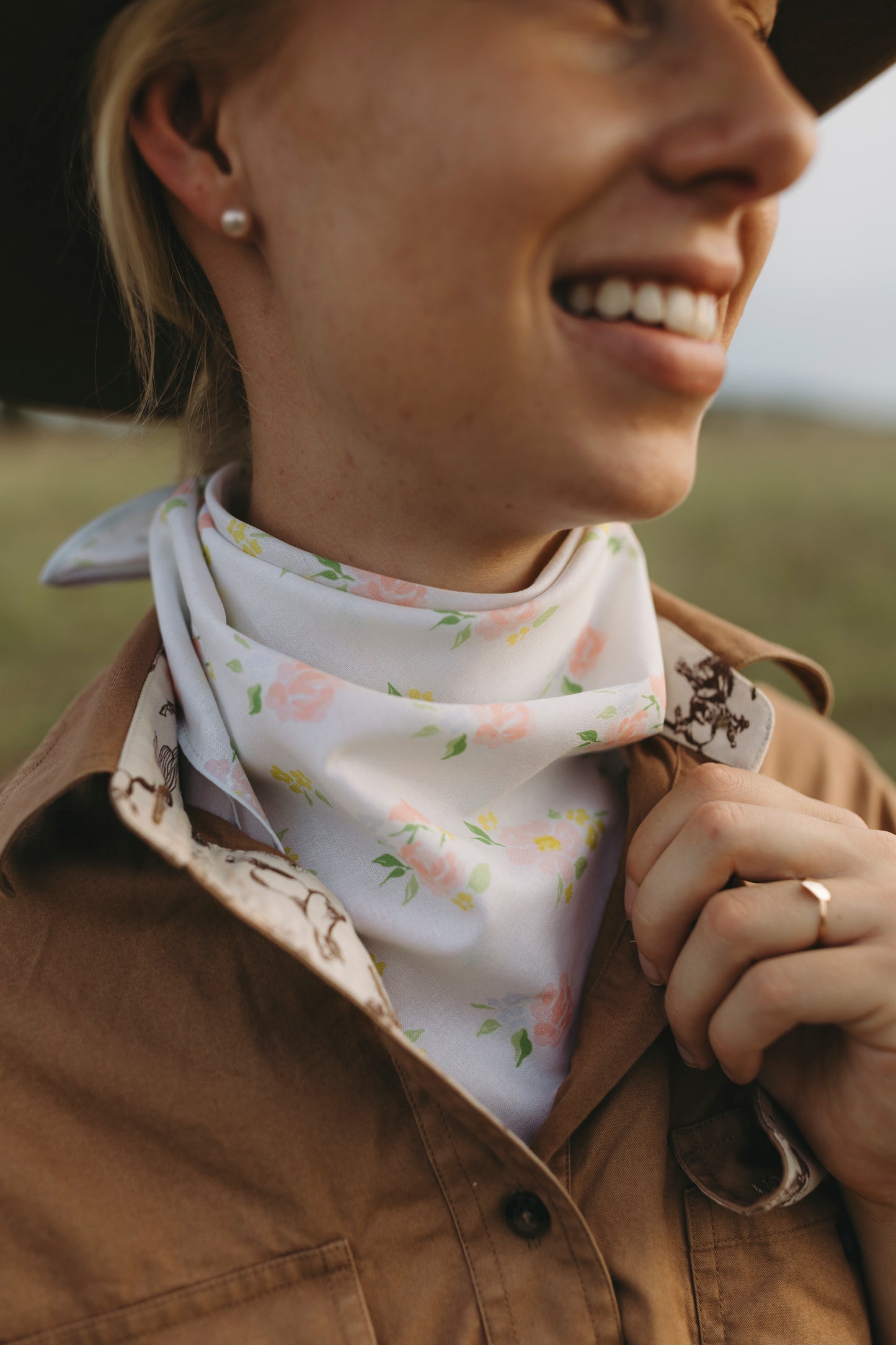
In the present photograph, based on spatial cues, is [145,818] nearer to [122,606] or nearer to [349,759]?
[349,759]

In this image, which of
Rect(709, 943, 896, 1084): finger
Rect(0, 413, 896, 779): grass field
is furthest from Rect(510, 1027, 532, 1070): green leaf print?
Rect(0, 413, 896, 779): grass field

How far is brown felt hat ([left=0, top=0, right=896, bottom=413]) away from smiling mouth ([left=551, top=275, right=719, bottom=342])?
495mm

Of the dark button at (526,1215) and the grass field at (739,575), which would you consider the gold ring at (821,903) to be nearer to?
the dark button at (526,1215)

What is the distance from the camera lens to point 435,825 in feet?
3.79

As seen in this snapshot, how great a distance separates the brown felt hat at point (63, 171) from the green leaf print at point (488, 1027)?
4.03 feet

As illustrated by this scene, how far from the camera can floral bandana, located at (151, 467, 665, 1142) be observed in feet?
3.66

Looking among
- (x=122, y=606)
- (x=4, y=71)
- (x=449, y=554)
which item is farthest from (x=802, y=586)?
(x=4, y=71)

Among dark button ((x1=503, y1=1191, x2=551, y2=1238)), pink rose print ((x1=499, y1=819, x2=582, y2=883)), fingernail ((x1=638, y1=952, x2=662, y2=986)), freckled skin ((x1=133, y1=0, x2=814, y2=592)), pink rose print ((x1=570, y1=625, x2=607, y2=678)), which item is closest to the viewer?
freckled skin ((x1=133, y1=0, x2=814, y2=592))

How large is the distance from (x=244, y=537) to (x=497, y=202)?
22.0 inches

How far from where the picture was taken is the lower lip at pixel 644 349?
955 mm

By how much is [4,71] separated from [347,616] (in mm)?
825

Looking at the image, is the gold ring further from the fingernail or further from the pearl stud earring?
the pearl stud earring

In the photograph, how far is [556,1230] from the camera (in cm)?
100

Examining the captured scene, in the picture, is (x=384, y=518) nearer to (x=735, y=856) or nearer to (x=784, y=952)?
(x=735, y=856)
